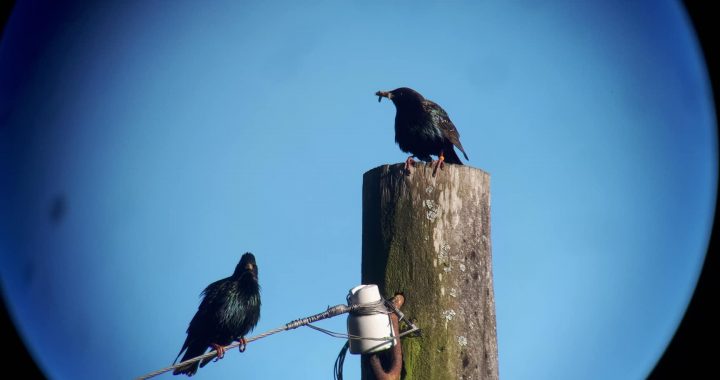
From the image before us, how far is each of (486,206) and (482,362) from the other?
29.4 inches

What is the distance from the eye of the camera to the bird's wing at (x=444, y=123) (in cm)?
657

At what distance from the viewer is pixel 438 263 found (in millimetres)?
3164

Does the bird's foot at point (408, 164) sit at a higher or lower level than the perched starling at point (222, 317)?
higher

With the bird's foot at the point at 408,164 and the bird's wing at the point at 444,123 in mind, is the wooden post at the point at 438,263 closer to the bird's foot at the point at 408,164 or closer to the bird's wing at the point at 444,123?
the bird's foot at the point at 408,164

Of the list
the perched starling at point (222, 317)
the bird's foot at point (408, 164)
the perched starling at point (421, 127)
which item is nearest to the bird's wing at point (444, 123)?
the perched starling at point (421, 127)

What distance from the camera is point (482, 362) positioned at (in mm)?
3170

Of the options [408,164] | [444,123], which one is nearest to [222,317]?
[444,123]

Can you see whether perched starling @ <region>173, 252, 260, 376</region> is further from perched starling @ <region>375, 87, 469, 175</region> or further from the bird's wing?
the bird's wing

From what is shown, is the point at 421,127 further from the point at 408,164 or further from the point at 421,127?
the point at 408,164

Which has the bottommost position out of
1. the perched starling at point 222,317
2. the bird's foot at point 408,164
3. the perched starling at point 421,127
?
the perched starling at point 222,317

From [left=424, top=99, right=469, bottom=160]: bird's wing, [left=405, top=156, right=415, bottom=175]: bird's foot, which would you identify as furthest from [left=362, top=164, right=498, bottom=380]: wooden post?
[left=424, top=99, right=469, bottom=160]: bird's wing

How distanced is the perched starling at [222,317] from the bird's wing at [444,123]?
237cm

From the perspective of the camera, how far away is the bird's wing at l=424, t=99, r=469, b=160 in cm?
657

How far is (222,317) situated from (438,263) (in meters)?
3.61
